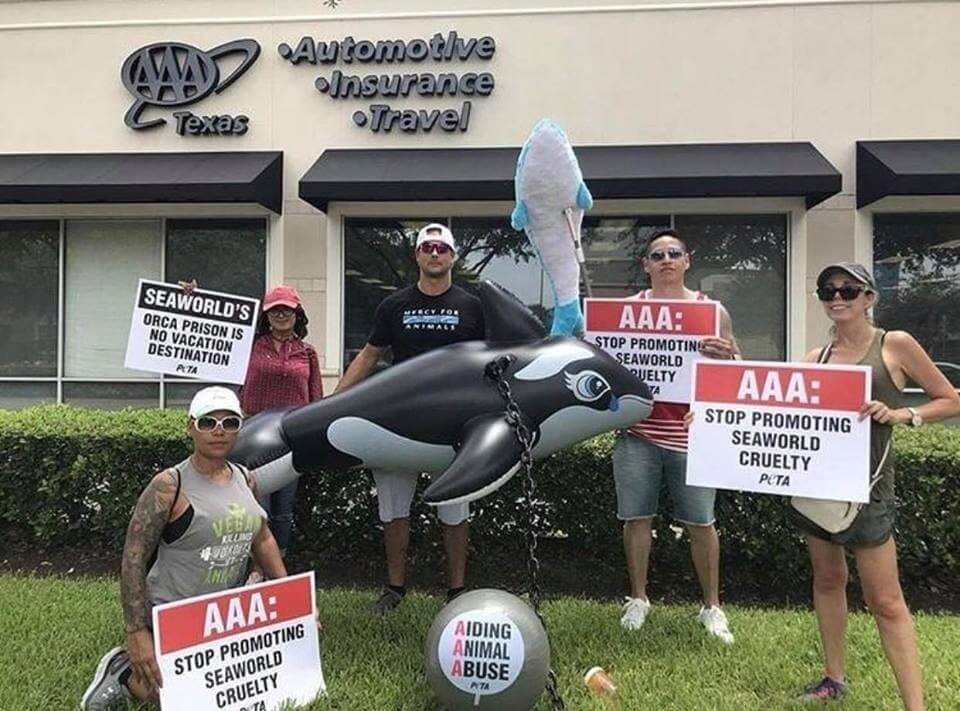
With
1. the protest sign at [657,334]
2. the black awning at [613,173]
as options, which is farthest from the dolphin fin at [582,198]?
the black awning at [613,173]

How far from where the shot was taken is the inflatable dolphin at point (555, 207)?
12.0ft

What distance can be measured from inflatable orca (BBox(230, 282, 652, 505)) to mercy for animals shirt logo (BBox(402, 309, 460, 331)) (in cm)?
29

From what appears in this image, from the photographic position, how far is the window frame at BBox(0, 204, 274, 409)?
10320mm

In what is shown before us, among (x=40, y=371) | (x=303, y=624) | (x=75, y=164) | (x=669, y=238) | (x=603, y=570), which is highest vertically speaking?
(x=75, y=164)

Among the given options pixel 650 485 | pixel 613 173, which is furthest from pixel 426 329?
pixel 613 173

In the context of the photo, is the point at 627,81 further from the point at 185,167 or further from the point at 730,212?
the point at 185,167

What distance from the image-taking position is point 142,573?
3.16m

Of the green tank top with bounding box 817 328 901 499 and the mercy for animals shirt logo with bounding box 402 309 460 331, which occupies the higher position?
the mercy for animals shirt logo with bounding box 402 309 460 331

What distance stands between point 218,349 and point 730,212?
685 cm

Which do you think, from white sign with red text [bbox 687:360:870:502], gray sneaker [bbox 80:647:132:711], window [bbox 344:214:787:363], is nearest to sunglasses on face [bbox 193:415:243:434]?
gray sneaker [bbox 80:647:132:711]

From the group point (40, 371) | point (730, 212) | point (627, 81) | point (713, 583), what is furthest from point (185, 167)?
point (713, 583)

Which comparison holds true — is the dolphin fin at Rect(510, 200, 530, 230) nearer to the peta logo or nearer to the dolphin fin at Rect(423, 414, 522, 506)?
the dolphin fin at Rect(423, 414, 522, 506)

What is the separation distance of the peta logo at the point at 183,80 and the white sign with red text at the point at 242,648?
26.8 ft

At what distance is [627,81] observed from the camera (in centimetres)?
974
